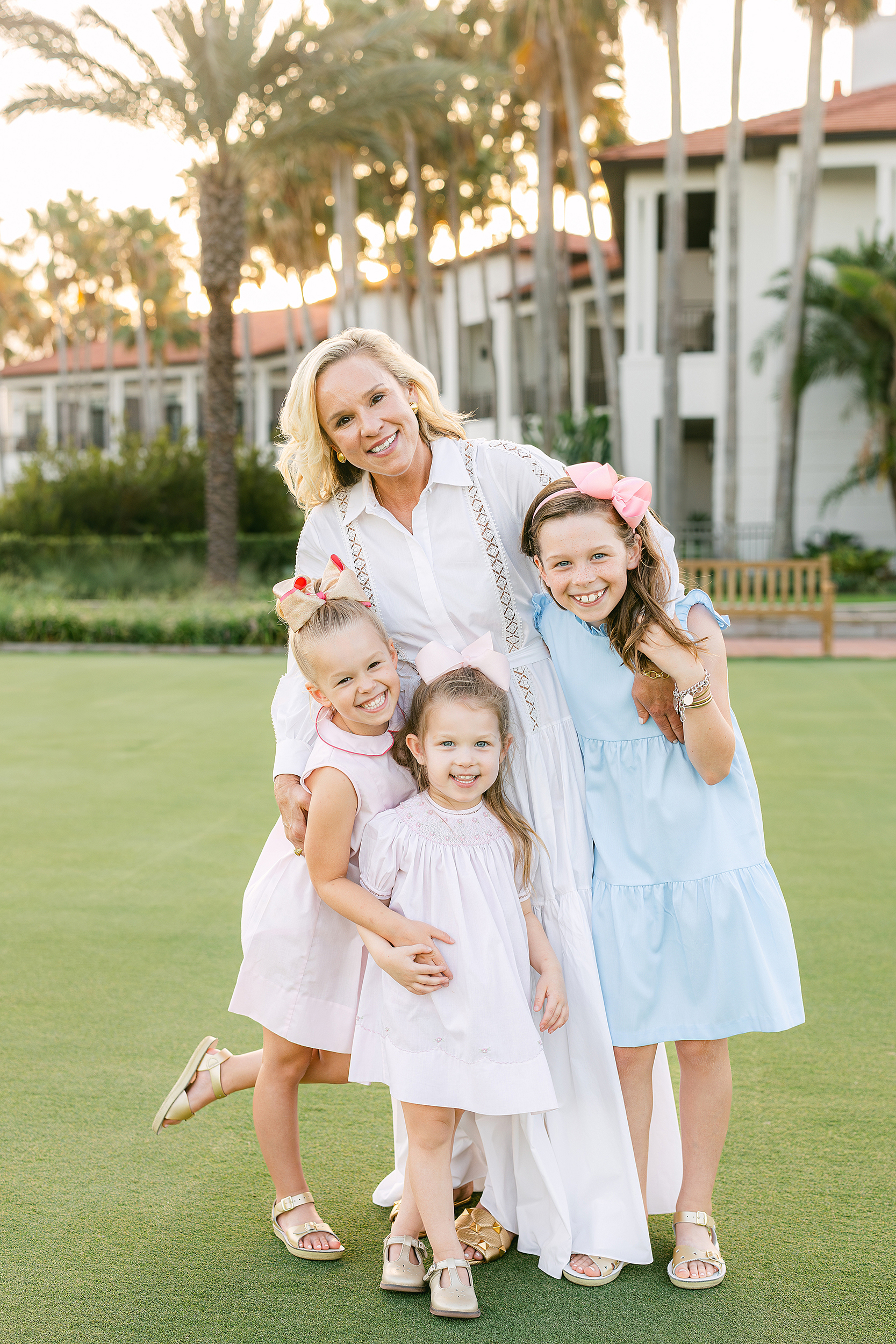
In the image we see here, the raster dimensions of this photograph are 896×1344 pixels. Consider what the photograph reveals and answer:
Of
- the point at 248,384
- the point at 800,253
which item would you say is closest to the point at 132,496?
the point at 800,253

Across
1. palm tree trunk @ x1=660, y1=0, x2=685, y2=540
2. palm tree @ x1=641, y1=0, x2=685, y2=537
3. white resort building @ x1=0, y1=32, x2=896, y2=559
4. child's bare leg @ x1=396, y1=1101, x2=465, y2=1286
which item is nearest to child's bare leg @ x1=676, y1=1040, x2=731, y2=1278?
child's bare leg @ x1=396, y1=1101, x2=465, y2=1286

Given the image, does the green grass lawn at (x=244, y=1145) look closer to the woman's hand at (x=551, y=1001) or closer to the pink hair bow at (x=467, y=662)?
the woman's hand at (x=551, y=1001)

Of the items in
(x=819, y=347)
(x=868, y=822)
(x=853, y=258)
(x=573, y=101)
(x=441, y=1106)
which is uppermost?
(x=573, y=101)

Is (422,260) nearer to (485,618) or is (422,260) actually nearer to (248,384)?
(248,384)

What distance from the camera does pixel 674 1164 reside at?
268cm

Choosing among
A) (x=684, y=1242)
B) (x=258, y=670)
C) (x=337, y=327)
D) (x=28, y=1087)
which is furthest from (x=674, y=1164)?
(x=337, y=327)

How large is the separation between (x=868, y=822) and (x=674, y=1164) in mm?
3961

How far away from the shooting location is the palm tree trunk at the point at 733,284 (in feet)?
62.0

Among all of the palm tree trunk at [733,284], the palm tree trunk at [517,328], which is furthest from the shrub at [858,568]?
the palm tree trunk at [517,328]

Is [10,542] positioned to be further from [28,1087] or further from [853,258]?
[28,1087]

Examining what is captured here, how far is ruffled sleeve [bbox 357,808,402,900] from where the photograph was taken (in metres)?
2.36

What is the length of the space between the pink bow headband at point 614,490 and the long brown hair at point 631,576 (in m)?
0.02

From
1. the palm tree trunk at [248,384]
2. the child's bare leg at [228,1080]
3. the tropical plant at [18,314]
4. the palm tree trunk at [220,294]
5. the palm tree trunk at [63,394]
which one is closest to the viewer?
the child's bare leg at [228,1080]

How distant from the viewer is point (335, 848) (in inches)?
94.3
